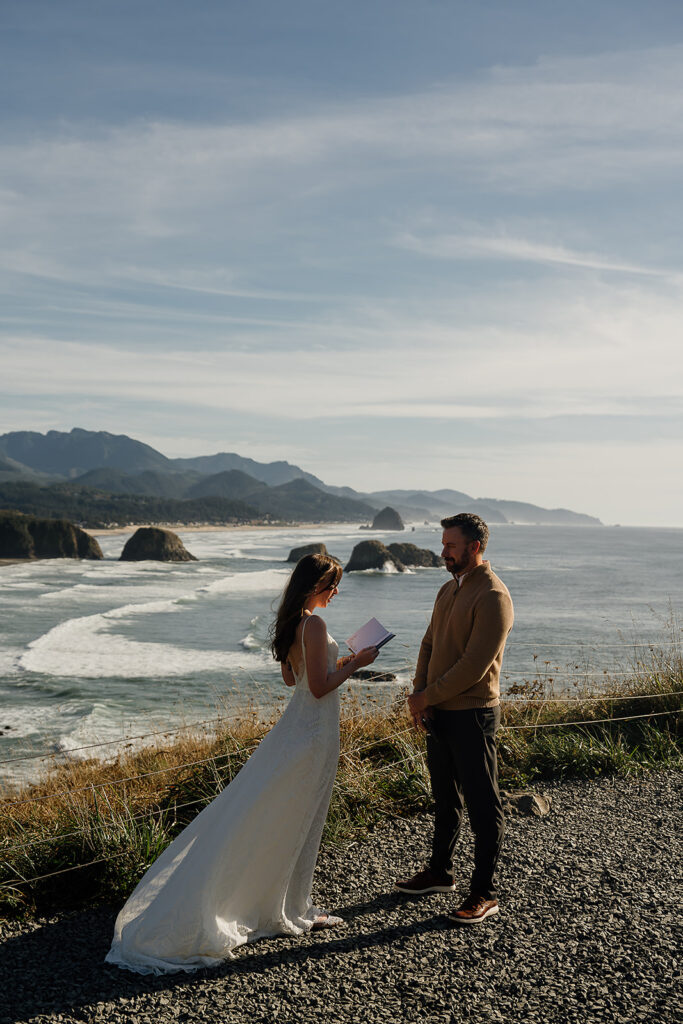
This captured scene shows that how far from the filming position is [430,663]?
4.48 m

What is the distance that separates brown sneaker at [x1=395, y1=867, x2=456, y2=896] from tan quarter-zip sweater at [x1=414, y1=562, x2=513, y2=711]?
3.40 feet

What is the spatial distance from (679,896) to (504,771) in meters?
2.21

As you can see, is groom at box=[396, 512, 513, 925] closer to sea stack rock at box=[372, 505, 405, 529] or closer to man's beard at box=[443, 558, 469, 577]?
man's beard at box=[443, 558, 469, 577]

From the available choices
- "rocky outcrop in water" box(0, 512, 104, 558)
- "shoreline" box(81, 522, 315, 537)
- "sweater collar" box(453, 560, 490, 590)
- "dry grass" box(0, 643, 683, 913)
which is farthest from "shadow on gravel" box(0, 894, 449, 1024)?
"shoreline" box(81, 522, 315, 537)

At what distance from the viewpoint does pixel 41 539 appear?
223 ft

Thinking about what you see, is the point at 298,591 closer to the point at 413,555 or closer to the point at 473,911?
the point at 473,911

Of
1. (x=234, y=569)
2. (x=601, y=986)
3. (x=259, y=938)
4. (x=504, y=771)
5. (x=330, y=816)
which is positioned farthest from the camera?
(x=234, y=569)

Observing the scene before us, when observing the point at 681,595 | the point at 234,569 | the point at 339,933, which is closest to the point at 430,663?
the point at 339,933

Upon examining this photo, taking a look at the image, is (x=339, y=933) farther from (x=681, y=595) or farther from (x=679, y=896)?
(x=681, y=595)

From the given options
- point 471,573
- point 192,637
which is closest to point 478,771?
point 471,573

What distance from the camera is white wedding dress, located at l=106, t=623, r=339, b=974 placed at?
12.2ft

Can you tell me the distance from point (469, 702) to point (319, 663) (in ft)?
2.94

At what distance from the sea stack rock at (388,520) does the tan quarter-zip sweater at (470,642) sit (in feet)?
578

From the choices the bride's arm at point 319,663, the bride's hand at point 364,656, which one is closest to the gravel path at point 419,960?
the bride's arm at point 319,663
